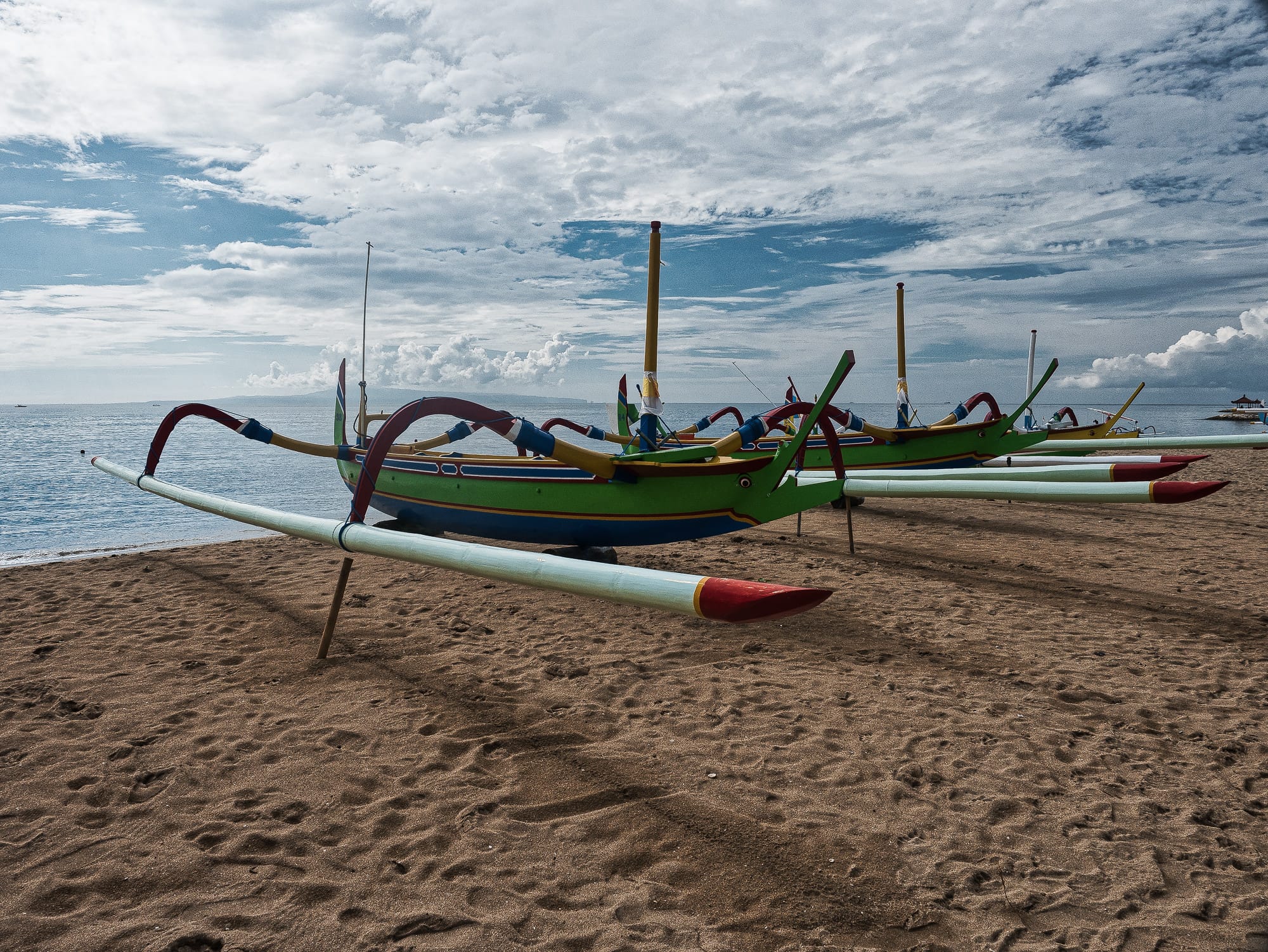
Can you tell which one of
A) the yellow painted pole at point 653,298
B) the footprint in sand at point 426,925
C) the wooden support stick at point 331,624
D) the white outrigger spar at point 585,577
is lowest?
the footprint in sand at point 426,925

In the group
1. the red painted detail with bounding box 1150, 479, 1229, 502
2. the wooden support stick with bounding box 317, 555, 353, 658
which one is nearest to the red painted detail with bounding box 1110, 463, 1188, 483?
the red painted detail with bounding box 1150, 479, 1229, 502

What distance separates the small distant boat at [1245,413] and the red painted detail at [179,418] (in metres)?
60.4

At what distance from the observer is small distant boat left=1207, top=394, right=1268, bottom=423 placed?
167ft

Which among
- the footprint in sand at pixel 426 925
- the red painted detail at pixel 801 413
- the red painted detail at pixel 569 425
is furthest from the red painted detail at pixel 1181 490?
the red painted detail at pixel 569 425

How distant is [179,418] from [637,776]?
337 inches

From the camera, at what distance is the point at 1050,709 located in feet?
12.3

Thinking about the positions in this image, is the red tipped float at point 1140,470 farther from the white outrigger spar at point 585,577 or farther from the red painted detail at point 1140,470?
the white outrigger spar at point 585,577

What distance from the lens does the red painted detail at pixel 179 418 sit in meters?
8.58

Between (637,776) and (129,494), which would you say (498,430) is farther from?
(129,494)

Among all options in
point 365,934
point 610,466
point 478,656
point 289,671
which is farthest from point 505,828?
point 610,466

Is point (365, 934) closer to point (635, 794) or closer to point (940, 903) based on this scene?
point (635, 794)

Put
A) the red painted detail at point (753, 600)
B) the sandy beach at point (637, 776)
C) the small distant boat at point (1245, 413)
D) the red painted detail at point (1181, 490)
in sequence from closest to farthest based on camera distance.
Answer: the sandy beach at point (637, 776)
the red painted detail at point (753, 600)
the red painted detail at point (1181, 490)
the small distant boat at point (1245, 413)

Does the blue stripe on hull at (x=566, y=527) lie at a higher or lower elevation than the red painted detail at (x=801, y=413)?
lower

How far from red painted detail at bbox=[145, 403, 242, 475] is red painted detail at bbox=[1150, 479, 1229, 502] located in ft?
30.1
